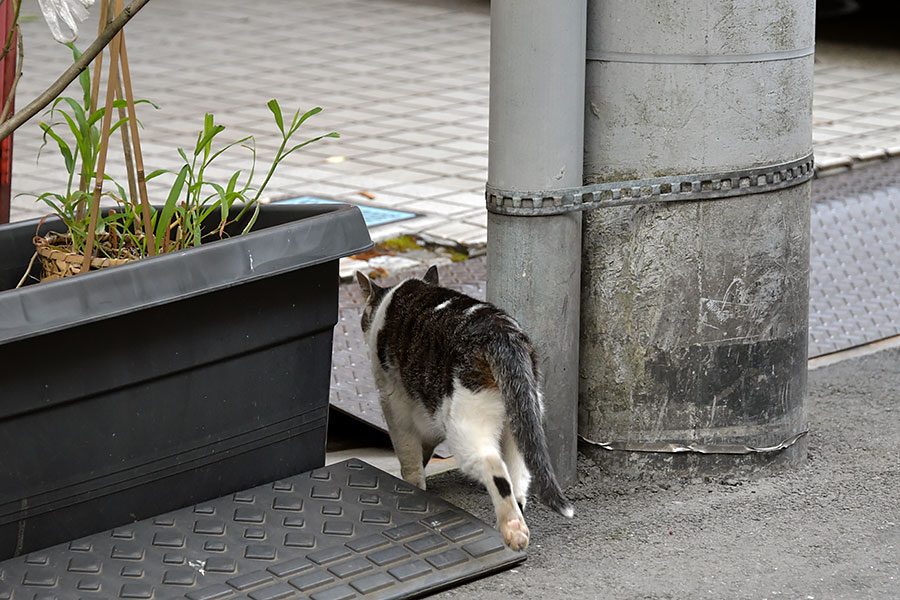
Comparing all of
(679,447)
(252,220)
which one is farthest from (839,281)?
(252,220)

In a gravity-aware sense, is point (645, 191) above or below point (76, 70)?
below

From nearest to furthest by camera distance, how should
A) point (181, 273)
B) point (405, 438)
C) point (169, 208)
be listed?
point (181, 273), point (169, 208), point (405, 438)

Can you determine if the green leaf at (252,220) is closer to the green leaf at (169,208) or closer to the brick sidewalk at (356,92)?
the green leaf at (169,208)

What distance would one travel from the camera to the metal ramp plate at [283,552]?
2658mm

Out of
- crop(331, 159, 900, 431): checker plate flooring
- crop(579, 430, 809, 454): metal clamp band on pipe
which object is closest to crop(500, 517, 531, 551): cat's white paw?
→ crop(579, 430, 809, 454): metal clamp band on pipe

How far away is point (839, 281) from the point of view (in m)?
5.07

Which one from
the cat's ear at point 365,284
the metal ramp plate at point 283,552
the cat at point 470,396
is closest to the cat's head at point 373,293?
the cat's ear at point 365,284

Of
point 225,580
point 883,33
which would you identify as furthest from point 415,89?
point 225,580

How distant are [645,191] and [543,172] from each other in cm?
28

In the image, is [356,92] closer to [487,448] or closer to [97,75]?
Answer: [97,75]

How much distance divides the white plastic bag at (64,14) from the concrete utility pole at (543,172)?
38.5 inches

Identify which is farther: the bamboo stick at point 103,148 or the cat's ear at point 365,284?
the cat's ear at point 365,284

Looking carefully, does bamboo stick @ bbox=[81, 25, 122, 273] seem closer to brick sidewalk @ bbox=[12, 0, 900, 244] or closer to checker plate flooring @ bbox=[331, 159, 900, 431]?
checker plate flooring @ bbox=[331, 159, 900, 431]

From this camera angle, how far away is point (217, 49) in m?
9.80
